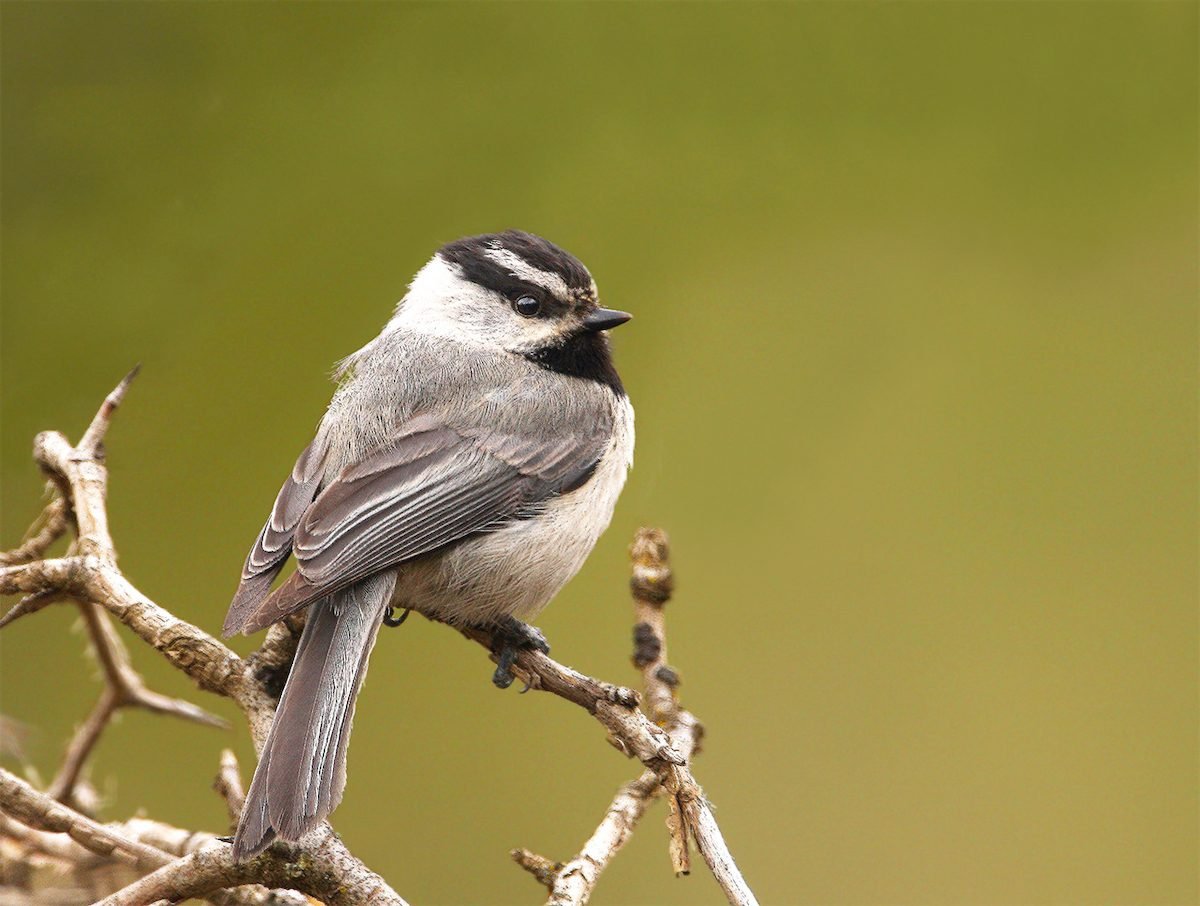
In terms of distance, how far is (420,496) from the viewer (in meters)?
1.81

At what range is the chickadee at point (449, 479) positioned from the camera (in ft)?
5.14

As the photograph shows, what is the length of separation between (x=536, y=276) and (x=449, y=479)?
454 millimetres

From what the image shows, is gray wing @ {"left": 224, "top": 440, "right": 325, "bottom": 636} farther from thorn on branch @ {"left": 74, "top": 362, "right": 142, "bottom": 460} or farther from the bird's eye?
the bird's eye

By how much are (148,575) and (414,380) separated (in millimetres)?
926

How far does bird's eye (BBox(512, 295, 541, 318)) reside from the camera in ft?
7.09

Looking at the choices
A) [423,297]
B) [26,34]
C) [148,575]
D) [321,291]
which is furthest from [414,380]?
[26,34]

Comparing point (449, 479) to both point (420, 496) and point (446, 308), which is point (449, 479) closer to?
point (420, 496)

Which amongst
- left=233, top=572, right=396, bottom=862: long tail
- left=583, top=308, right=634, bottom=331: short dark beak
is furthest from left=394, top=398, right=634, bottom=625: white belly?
left=583, top=308, right=634, bottom=331: short dark beak

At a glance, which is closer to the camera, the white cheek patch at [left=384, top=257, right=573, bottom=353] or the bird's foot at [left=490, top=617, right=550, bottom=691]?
the bird's foot at [left=490, top=617, right=550, bottom=691]

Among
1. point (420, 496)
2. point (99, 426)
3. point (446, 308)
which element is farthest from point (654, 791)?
→ point (446, 308)

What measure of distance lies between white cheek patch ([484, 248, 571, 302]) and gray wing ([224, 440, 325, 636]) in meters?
0.48

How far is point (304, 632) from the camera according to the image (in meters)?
1.58

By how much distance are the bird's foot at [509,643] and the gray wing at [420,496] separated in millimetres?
154

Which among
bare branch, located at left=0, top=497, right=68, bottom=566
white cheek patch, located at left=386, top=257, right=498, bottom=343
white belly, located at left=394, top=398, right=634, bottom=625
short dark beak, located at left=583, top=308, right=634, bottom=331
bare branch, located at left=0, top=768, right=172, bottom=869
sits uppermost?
short dark beak, located at left=583, top=308, right=634, bottom=331
